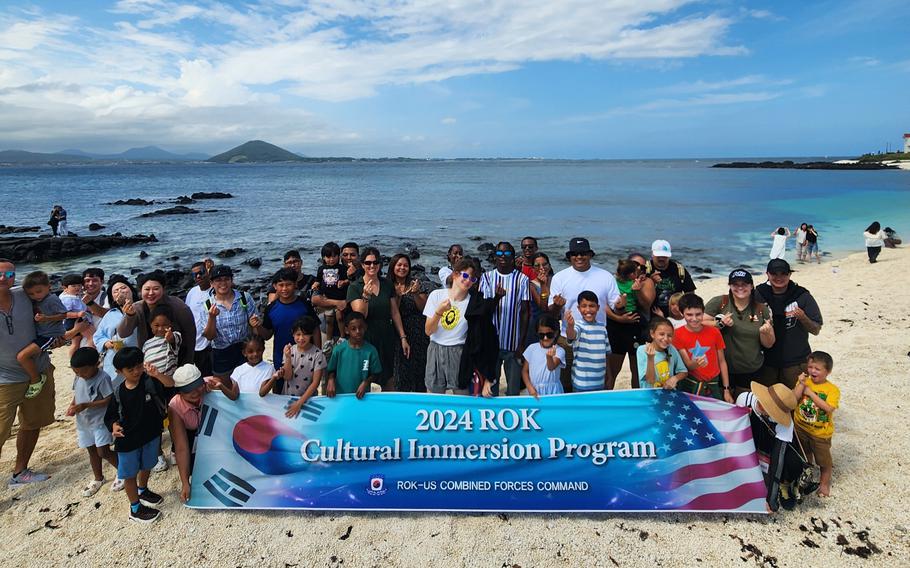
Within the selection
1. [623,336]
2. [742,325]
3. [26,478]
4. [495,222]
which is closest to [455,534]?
[623,336]

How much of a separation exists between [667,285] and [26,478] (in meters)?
8.09

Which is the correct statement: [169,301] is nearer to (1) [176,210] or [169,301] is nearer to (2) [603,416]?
(2) [603,416]

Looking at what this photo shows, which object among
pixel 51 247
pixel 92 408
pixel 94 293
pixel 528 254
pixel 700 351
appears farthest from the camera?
pixel 51 247

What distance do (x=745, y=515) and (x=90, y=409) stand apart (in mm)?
6774

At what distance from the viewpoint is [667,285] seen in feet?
21.5

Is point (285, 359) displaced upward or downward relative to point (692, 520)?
upward

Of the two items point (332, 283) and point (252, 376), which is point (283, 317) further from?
point (332, 283)

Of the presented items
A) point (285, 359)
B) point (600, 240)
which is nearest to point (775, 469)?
point (285, 359)

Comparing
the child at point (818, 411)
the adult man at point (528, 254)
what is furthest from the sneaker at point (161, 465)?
the child at point (818, 411)

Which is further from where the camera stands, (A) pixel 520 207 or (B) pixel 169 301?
(A) pixel 520 207

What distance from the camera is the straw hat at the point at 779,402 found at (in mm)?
4543

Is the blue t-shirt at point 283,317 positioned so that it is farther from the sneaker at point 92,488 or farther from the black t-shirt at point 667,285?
the black t-shirt at point 667,285

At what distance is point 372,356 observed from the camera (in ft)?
17.5

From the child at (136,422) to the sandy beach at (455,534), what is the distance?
245 mm
